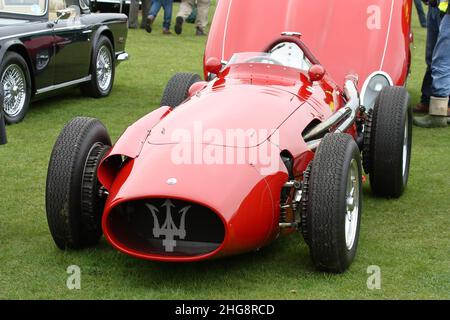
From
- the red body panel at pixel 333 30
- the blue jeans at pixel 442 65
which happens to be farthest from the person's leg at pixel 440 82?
the red body panel at pixel 333 30

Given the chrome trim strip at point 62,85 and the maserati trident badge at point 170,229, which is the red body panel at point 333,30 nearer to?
the chrome trim strip at point 62,85

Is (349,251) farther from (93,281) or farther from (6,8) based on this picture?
(6,8)

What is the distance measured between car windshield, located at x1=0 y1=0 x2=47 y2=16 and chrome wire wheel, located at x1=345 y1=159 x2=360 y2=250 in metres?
5.67

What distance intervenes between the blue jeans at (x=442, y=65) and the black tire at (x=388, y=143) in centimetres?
314

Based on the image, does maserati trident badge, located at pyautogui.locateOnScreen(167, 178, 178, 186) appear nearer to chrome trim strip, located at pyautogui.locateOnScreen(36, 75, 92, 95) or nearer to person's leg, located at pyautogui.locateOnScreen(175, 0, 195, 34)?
chrome trim strip, located at pyautogui.locateOnScreen(36, 75, 92, 95)

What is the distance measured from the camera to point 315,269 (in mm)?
5172

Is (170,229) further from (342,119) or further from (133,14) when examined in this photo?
(133,14)

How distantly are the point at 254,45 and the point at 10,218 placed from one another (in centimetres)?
311

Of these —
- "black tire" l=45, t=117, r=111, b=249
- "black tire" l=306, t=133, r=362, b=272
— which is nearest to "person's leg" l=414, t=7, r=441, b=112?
"black tire" l=306, t=133, r=362, b=272

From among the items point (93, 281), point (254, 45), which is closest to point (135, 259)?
point (93, 281)

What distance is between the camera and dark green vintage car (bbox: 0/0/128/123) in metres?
9.31

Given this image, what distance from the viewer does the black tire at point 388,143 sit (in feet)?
21.4

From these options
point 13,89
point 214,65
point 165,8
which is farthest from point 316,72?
point 165,8

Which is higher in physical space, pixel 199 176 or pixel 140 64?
pixel 199 176
